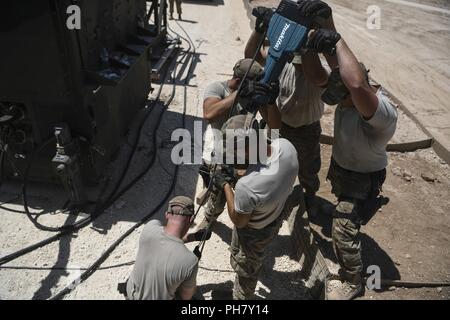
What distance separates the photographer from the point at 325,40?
347cm

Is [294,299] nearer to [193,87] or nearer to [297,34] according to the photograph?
[297,34]

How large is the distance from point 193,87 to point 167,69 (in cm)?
115

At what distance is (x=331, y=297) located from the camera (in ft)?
13.5

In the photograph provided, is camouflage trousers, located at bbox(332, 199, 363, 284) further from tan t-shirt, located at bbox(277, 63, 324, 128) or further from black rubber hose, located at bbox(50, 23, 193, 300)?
black rubber hose, located at bbox(50, 23, 193, 300)

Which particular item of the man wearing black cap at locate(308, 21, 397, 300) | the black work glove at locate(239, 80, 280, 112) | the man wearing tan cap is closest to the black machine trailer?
the man wearing tan cap

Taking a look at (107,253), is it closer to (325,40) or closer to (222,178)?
(222,178)

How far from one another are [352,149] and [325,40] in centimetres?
116

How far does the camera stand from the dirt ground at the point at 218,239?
165 inches

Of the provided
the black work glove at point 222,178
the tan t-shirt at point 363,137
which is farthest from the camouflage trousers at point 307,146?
the black work glove at point 222,178

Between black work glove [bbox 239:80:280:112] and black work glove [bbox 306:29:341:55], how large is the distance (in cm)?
57

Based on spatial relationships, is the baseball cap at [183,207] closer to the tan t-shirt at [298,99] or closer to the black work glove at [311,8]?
the black work glove at [311,8]

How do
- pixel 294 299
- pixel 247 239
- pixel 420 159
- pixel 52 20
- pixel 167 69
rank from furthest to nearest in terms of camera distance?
pixel 167 69
pixel 420 159
pixel 294 299
pixel 52 20
pixel 247 239
